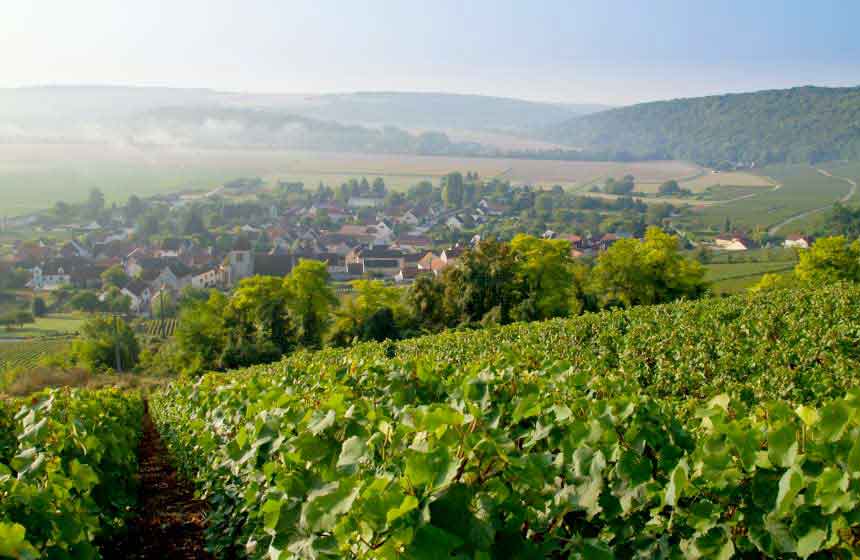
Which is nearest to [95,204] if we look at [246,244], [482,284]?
[246,244]

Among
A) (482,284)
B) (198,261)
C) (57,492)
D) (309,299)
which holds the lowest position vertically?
(198,261)

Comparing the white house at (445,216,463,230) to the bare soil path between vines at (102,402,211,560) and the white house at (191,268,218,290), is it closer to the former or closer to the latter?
the white house at (191,268,218,290)

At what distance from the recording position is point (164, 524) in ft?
29.2

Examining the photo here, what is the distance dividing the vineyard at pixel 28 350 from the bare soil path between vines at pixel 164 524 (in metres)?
57.9

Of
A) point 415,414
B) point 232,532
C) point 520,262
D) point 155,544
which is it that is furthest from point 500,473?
point 520,262

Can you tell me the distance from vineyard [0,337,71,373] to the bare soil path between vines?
57.9m

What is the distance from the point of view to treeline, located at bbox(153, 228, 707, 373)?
4250cm

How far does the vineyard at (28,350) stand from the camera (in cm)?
6494

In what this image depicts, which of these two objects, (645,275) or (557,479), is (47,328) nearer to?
(645,275)

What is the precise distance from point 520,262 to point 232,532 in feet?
129

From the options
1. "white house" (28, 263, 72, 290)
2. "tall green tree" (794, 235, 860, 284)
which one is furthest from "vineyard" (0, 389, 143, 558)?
"white house" (28, 263, 72, 290)

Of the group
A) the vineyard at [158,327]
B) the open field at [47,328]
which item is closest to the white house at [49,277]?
the open field at [47,328]

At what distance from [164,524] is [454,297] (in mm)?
34562

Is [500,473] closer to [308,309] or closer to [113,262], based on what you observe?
[308,309]
